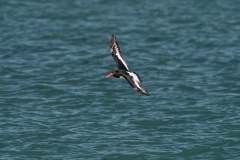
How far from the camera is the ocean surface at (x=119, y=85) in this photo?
20.1 meters

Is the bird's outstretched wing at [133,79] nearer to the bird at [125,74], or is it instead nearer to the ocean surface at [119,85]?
the bird at [125,74]

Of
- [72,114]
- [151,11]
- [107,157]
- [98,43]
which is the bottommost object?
[107,157]

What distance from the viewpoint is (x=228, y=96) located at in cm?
2572

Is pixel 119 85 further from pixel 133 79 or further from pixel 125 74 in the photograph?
pixel 133 79

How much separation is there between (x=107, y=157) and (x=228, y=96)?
8209mm

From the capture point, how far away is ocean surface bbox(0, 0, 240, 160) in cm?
2014

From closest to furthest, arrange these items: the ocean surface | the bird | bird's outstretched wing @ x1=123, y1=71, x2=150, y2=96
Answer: the bird, bird's outstretched wing @ x1=123, y1=71, x2=150, y2=96, the ocean surface

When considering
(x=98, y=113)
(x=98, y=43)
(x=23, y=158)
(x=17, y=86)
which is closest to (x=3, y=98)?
(x=17, y=86)

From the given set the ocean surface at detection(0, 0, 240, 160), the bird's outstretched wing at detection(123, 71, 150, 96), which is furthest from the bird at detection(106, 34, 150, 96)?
the ocean surface at detection(0, 0, 240, 160)

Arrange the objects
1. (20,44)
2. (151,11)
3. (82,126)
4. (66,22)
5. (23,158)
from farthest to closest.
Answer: (151,11), (66,22), (20,44), (82,126), (23,158)

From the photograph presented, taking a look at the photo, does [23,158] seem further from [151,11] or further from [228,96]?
[151,11]

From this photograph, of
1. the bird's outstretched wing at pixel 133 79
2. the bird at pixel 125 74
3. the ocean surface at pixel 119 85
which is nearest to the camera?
the bird at pixel 125 74

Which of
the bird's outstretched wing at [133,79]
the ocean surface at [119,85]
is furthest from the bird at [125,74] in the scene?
the ocean surface at [119,85]

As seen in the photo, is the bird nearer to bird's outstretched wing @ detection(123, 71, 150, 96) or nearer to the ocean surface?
bird's outstretched wing @ detection(123, 71, 150, 96)
